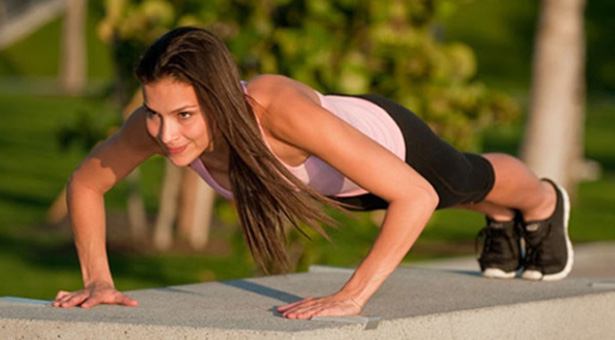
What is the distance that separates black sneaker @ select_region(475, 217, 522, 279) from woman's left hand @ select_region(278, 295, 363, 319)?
1.65m

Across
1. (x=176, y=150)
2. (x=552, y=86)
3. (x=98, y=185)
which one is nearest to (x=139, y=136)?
(x=98, y=185)

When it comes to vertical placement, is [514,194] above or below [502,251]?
above

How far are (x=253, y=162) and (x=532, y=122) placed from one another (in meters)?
8.76

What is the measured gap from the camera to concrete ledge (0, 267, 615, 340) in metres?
4.03

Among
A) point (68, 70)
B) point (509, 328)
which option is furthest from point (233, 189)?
point (68, 70)

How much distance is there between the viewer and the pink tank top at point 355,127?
15.5 ft

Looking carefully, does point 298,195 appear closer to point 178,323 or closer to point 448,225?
point 178,323

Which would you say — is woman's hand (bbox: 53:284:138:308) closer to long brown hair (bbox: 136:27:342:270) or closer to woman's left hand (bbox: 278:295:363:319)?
long brown hair (bbox: 136:27:342:270)

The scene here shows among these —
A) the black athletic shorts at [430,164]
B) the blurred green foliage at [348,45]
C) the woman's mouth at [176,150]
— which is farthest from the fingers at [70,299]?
the blurred green foliage at [348,45]

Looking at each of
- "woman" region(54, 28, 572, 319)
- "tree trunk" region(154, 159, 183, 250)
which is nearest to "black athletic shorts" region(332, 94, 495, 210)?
"woman" region(54, 28, 572, 319)

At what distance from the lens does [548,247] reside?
5738mm

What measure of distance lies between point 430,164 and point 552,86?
784 cm

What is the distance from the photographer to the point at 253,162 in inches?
172

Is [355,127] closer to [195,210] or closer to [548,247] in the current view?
[548,247]
